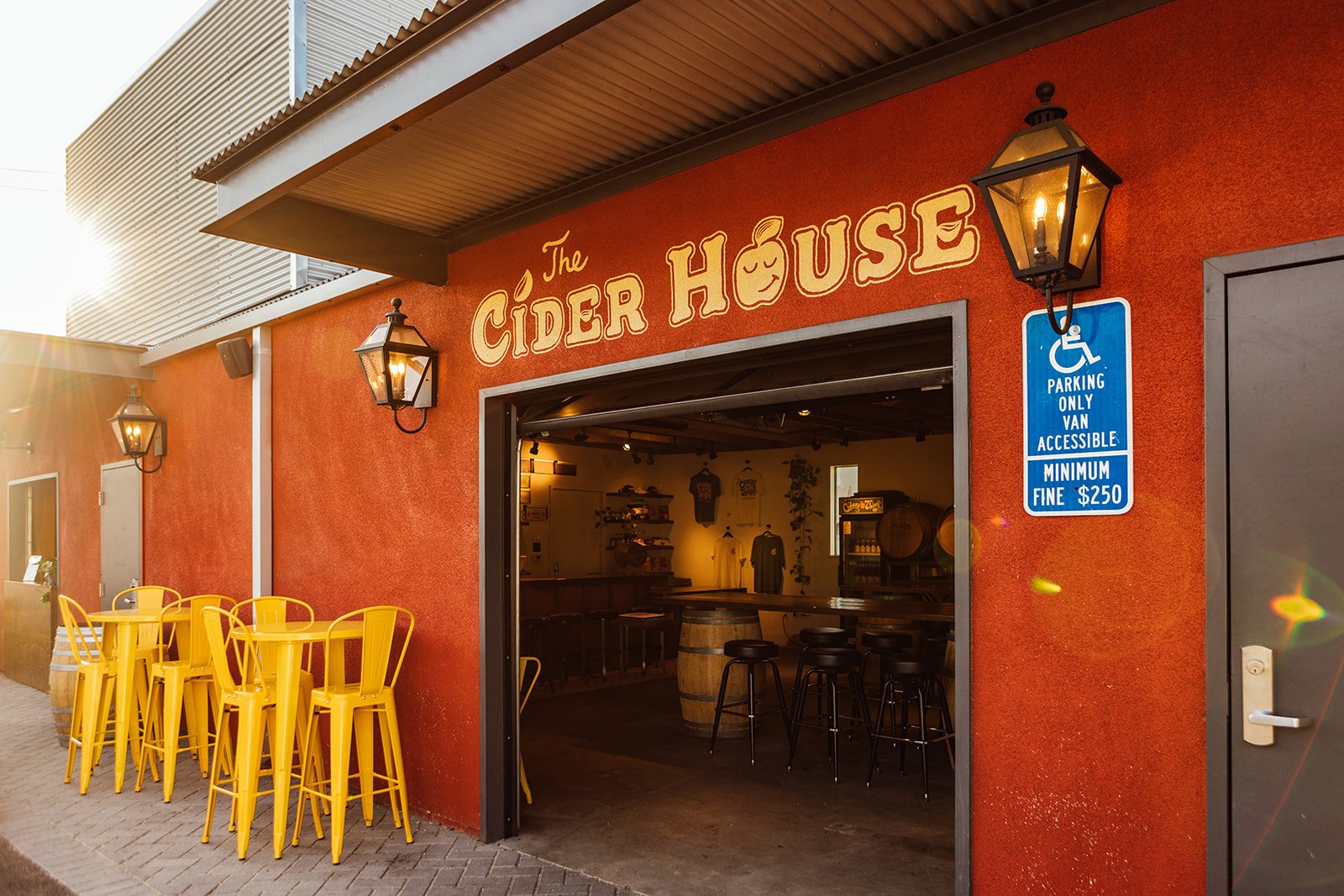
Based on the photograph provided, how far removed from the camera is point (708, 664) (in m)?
6.62

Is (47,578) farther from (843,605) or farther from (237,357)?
(843,605)

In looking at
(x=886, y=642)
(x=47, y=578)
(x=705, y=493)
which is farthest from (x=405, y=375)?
(x=705, y=493)

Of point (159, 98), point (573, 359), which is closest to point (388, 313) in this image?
point (573, 359)

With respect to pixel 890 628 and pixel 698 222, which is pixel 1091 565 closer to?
pixel 698 222

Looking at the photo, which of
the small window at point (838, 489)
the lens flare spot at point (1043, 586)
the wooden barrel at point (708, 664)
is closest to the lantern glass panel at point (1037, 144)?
the lens flare spot at point (1043, 586)

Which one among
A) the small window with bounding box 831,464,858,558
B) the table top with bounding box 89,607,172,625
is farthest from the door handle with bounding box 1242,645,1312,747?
the small window with bounding box 831,464,858,558

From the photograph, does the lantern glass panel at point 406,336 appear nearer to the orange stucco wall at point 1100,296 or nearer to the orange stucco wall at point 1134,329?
the orange stucco wall at point 1100,296

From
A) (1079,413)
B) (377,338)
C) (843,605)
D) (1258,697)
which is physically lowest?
(843,605)

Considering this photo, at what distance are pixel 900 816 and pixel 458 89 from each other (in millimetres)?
4263

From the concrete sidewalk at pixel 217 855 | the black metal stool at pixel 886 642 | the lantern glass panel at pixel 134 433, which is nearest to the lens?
the concrete sidewalk at pixel 217 855

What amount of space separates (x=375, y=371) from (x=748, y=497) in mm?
8672

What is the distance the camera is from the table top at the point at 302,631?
4.43 m

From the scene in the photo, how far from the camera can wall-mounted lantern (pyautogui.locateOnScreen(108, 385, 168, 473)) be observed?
24.9 ft

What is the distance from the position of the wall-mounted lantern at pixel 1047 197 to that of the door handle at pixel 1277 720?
117cm
